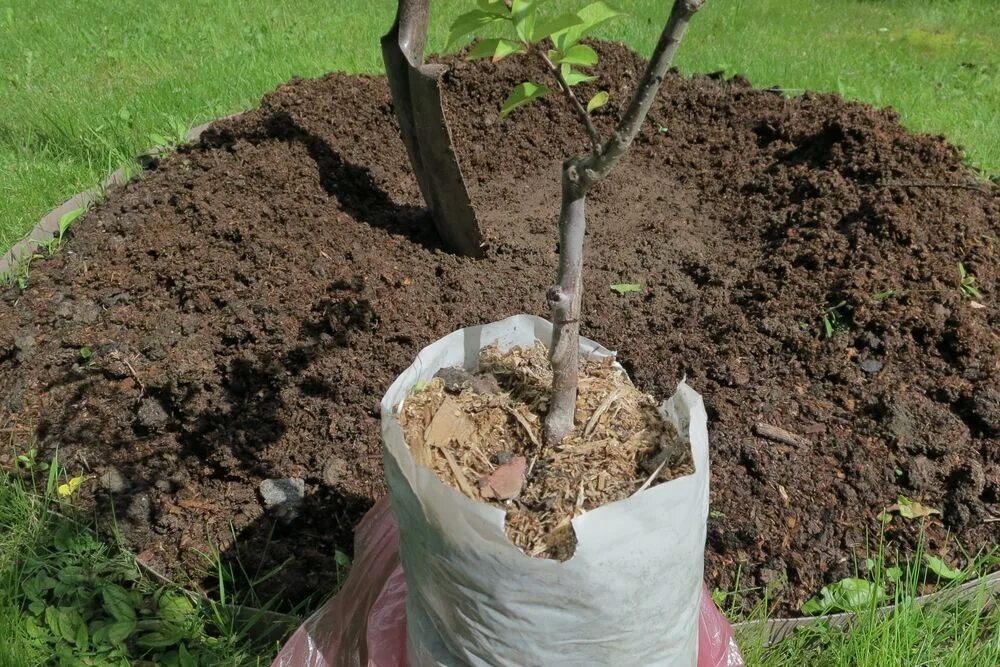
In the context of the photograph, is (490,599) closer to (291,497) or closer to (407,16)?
(291,497)

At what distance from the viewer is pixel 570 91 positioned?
95cm

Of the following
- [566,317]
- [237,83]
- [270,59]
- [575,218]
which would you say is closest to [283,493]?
[566,317]

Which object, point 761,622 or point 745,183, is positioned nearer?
point 761,622

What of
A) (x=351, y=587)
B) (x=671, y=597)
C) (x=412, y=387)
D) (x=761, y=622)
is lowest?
(x=761, y=622)

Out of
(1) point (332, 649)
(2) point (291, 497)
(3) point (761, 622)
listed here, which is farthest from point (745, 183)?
(1) point (332, 649)

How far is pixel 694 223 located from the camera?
3.00m

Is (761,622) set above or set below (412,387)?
below

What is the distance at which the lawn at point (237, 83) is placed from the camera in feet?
5.33

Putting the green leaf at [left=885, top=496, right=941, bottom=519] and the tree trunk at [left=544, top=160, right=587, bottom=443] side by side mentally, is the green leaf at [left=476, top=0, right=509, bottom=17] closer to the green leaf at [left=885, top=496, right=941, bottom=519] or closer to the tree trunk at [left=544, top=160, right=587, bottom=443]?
the tree trunk at [left=544, top=160, right=587, bottom=443]

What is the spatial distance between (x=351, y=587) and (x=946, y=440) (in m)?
1.57

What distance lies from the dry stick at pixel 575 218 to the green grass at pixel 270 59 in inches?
108

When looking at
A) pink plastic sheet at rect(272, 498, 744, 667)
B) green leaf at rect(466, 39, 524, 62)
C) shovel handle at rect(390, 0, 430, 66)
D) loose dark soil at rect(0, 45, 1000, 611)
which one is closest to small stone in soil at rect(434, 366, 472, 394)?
pink plastic sheet at rect(272, 498, 744, 667)

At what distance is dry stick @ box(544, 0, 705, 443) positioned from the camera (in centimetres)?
85

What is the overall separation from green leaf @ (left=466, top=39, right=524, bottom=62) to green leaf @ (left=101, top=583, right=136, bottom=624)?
4.89 ft
